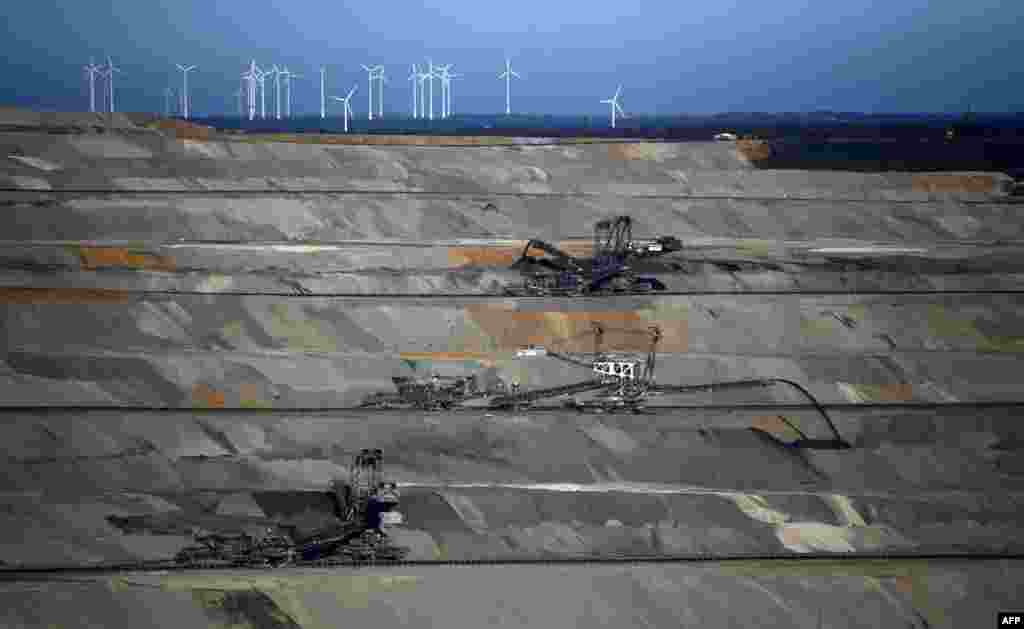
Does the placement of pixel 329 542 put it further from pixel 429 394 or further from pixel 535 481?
pixel 429 394

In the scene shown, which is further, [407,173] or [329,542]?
[407,173]

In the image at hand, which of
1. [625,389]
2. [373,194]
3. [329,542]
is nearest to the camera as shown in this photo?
[329,542]

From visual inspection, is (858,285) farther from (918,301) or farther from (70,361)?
(70,361)

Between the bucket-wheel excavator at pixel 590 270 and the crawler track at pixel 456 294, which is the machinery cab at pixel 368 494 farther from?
the bucket-wheel excavator at pixel 590 270

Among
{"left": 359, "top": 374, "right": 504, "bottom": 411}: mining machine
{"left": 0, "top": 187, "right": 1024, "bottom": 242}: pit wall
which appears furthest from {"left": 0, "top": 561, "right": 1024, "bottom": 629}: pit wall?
{"left": 0, "top": 187, "right": 1024, "bottom": 242}: pit wall

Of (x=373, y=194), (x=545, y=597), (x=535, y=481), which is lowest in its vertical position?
(x=545, y=597)

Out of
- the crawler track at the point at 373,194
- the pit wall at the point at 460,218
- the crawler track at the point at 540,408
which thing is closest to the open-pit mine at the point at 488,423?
the crawler track at the point at 540,408

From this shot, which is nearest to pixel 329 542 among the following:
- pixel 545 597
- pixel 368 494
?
pixel 368 494

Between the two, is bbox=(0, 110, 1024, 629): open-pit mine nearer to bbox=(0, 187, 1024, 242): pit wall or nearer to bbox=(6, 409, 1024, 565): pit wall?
bbox=(6, 409, 1024, 565): pit wall
